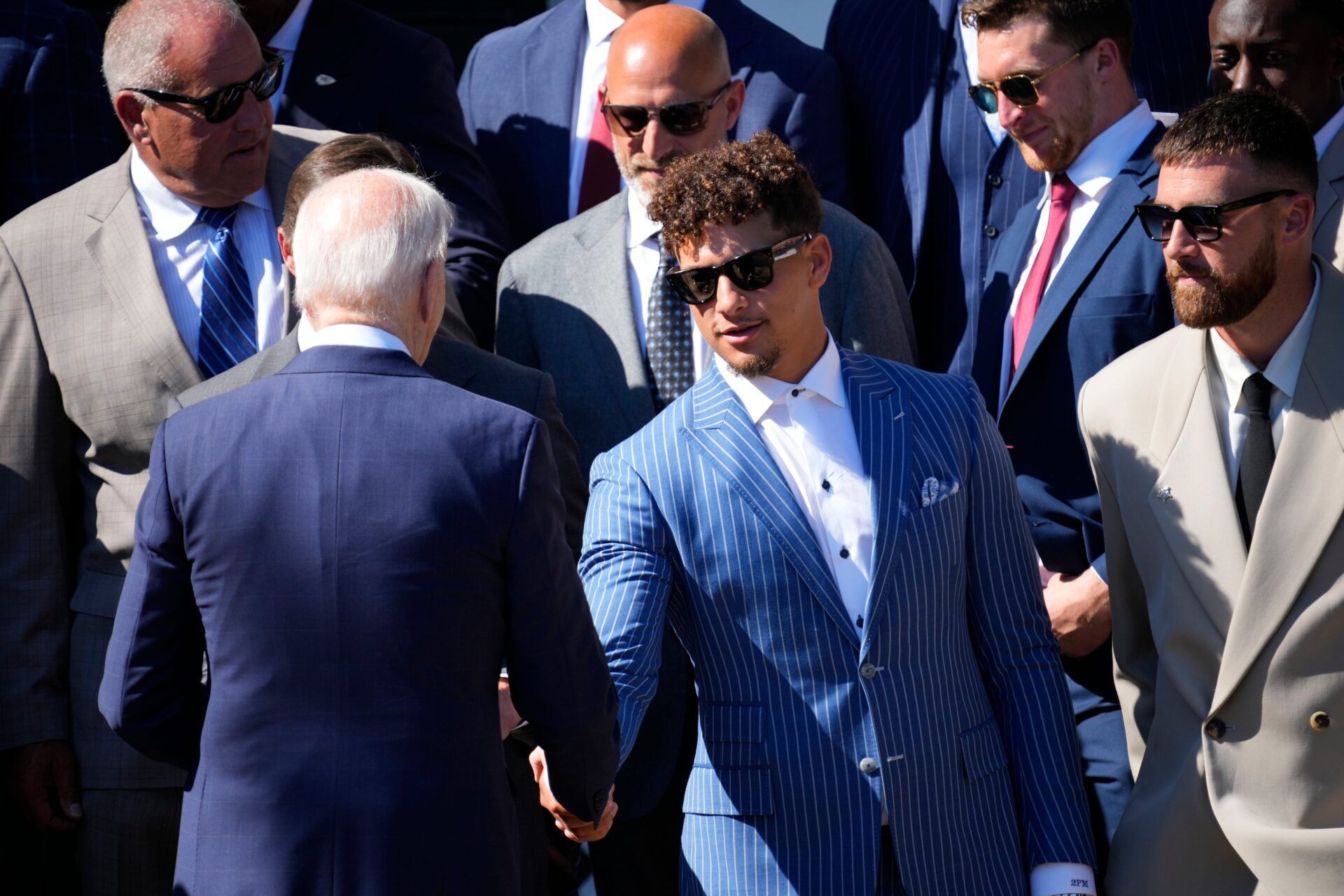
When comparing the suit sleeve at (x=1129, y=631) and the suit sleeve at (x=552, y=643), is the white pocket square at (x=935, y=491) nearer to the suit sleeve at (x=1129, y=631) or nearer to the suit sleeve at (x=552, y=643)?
the suit sleeve at (x=1129, y=631)

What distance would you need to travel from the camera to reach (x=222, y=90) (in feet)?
11.9

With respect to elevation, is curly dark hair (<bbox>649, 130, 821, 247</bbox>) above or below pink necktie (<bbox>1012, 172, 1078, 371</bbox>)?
above

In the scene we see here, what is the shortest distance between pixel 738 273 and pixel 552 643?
0.85 m

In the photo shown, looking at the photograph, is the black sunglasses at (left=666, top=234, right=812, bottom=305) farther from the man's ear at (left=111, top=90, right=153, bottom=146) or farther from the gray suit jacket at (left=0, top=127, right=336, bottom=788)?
the man's ear at (left=111, top=90, right=153, bottom=146)

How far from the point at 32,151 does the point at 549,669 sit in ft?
8.29

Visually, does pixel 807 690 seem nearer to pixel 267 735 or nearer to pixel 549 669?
pixel 549 669

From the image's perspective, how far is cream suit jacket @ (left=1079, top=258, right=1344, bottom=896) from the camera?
2896 mm

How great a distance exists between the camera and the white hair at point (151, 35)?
3.63 m

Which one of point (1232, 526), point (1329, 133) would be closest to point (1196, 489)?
point (1232, 526)

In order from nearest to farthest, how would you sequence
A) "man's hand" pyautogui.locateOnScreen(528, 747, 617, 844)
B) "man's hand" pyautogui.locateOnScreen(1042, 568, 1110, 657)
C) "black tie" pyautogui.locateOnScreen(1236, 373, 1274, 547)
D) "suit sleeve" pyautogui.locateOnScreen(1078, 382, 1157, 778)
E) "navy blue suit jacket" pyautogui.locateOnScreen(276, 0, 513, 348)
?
1. "man's hand" pyautogui.locateOnScreen(528, 747, 617, 844)
2. "black tie" pyautogui.locateOnScreen(1236, 373, 1274, 547)
3. "suit sleeve" pyautogui.locateOnScreen(1078, 382, 1157, 778)
4. "man's hand" pyautogui.locateOnScreen(1042, 568, 1110, 657)
5. "navy blue suit jacket" pyautogui.locateOnScreen(276, 0, 513, 348)

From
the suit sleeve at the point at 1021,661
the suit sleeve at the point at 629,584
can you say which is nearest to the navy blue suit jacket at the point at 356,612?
the suit sleeve at the point at 629,584

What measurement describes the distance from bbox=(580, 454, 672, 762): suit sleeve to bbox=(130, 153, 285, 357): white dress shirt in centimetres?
112

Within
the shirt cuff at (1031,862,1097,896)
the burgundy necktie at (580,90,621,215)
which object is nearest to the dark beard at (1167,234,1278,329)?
the shirt cuff at (1031,862,1097,896)

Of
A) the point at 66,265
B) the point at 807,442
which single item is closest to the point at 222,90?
the point at 66,265
